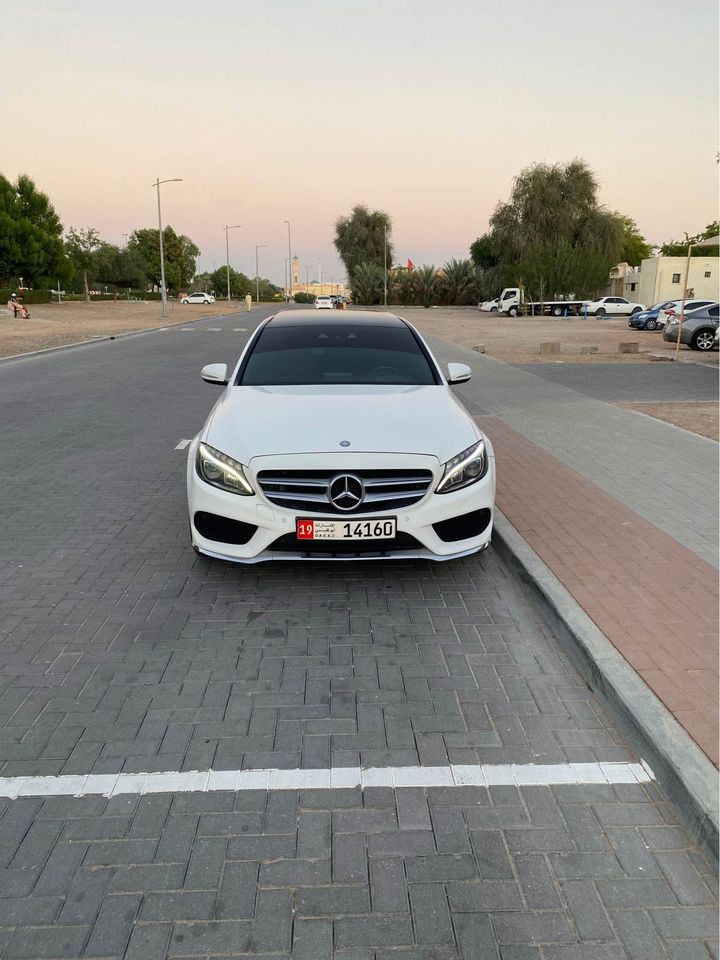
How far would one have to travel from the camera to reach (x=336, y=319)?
260 inches

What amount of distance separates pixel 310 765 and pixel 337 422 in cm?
221

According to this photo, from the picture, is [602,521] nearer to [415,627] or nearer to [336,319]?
[415,627]

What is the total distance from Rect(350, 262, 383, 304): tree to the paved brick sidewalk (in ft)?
243

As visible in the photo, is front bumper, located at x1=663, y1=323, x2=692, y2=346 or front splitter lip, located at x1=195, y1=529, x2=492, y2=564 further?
front bumper, located at x1=663, y1=323, x2=692, y2=346

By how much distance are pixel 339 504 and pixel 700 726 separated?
2081 mm

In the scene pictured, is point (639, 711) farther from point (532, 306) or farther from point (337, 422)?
point (532, 306)

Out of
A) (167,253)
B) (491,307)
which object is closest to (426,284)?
(491,307)

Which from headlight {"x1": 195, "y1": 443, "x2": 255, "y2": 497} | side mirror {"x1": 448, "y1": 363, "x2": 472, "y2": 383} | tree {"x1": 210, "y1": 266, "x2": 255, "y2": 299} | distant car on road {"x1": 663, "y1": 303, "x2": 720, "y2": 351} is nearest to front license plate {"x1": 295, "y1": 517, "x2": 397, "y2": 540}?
headlight {"x1": 195, "y1": 443, "x2": 255, "y2": 497}

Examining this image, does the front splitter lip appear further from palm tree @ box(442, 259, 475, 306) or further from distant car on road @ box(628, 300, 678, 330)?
palm tree @ box(442, 259, 475, 306)

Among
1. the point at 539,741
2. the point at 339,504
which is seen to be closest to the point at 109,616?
the point at 339,504

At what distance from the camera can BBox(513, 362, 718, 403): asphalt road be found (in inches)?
525

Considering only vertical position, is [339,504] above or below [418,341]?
below

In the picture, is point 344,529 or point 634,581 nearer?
point 344,529

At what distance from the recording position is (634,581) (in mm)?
4484
